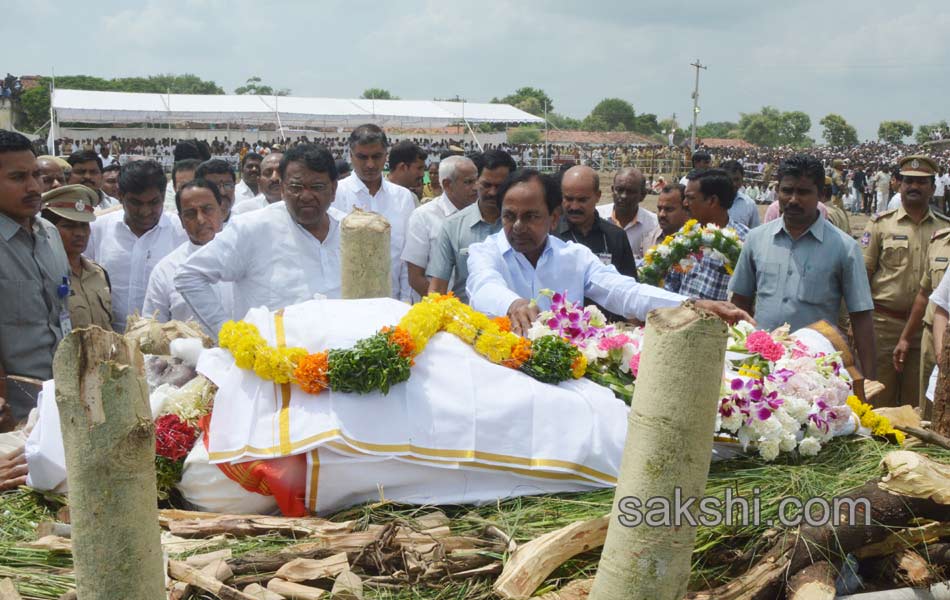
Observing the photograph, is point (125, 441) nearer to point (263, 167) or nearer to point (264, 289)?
point (264, 289)

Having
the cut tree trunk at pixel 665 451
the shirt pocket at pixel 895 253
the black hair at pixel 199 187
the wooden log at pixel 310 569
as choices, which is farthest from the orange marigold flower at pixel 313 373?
the shirt pocket at pixel 895 253

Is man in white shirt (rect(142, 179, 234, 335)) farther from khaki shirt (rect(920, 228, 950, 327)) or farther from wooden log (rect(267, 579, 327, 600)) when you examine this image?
khaki shirt (rect(920, 228, 950, 327))

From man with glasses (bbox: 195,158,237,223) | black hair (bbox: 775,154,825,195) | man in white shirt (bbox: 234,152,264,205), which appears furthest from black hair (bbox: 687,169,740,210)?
man in white shirt (bbox: 234,152,264,205)

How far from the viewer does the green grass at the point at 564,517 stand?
2.92m

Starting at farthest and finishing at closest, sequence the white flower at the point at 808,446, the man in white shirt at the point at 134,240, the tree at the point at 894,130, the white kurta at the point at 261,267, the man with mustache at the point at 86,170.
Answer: the tree at the point at 894,130 < the man with mustache at the point at 86,170 < the man in white shirt at the point at 134,240 < the white kurta at the point at 261,267 < the white flower at the point at 808,446

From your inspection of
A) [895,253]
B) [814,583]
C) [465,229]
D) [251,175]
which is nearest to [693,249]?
[465,229]

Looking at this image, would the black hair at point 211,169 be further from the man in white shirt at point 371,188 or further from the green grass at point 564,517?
the green grass at point 564,517

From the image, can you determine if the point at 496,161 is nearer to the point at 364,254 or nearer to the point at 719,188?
the point at 364,254

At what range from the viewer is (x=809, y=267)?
5125 millimetres

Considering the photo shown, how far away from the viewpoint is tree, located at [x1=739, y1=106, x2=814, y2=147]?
11038 cm

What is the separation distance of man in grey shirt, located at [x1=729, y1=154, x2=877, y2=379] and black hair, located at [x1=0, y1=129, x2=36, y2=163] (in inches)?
170

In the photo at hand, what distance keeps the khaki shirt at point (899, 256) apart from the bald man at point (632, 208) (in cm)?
180

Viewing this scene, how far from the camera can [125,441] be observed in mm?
2328

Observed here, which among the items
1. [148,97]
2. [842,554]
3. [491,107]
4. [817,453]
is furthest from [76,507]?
[491,107]
